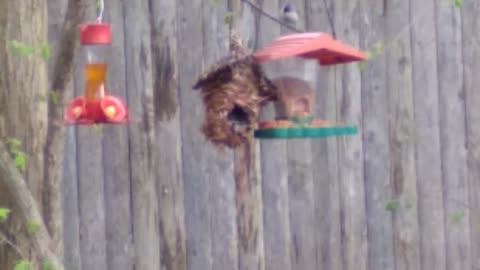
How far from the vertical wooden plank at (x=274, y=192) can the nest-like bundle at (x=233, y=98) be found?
55.0 inches

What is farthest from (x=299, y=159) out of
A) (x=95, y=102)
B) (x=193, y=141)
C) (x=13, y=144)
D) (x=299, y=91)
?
(x=13, y=144)

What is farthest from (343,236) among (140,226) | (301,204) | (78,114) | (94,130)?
(78,114)

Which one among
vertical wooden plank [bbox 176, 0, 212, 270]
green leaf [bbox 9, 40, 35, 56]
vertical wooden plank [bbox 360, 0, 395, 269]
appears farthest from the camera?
vertical wooden plank [bbox 360, 0, 395, 269]

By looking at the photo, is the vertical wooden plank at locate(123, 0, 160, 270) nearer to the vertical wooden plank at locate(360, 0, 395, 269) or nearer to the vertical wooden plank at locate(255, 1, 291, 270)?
the vertical wooden plank at locate(255, 1, 291, 270)

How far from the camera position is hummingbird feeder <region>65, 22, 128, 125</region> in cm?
345

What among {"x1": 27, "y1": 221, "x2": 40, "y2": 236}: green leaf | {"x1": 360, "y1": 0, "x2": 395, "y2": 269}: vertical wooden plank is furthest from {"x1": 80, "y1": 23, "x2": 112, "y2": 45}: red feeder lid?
{"x1": 360, "y1": 0, "x2": 395, "y2": 269}: vertical wooden plank

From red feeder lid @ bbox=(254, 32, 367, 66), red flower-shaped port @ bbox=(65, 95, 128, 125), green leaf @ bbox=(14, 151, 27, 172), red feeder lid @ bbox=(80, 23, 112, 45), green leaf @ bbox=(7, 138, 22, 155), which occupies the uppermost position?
red feeder lid @ bbox=(80, 23, 112, 45)

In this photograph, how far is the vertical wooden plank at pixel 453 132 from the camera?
530cm

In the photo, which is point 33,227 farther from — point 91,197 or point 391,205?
point 391,205

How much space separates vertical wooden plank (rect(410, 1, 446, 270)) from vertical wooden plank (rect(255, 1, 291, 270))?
73 centimetres

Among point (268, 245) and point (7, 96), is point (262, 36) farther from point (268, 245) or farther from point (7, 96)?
point (7, 96)

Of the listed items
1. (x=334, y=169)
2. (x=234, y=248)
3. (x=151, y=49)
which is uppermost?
(x=151, y=49)

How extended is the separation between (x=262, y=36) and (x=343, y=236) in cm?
101

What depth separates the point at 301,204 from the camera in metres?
4.98
